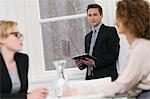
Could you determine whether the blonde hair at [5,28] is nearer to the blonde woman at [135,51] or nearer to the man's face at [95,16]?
the blonde woman at [135,51]

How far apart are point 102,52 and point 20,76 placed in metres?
1.17

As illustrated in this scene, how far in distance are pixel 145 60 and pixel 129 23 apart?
8.9 inches

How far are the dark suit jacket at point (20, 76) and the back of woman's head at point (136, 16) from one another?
775mm

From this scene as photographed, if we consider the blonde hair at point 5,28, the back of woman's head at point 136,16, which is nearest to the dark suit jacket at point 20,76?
the blonde hair at point 5,28

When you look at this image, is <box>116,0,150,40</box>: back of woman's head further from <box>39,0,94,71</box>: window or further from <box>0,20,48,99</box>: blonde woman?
<box>39,0,94,71</box>: window

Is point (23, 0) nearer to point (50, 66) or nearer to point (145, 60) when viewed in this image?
point (50, 66)

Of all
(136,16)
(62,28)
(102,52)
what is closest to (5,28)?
(136,16)

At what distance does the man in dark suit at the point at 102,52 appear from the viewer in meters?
3.17

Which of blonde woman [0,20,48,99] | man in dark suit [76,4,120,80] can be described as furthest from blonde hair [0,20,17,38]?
man in dark suit [76,4,120,80]

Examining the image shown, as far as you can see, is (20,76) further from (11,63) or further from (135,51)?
(135,51)

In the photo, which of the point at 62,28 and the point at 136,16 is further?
the point at 62,28

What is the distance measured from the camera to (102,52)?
321 centimetres

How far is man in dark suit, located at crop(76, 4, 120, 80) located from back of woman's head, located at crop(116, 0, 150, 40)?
4.53 feet

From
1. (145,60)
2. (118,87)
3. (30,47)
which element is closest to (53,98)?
(118,87)
